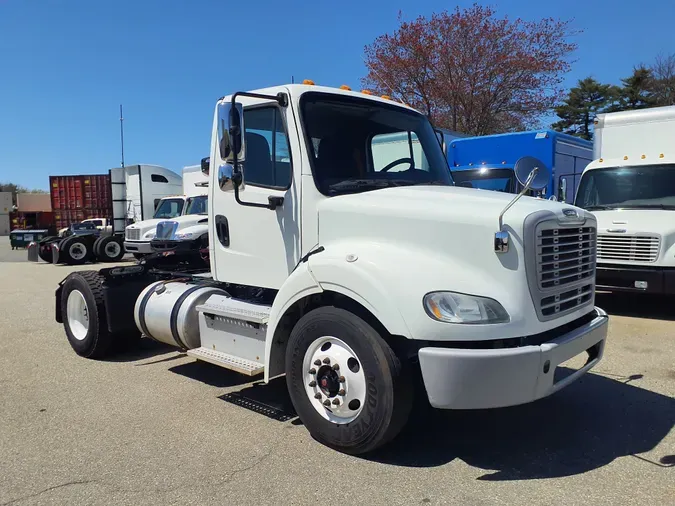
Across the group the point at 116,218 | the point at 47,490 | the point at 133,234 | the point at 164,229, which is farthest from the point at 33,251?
the point at 47,490

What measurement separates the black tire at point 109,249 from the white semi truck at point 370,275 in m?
16.4

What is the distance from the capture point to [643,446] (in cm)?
383

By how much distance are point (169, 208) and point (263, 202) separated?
1375cm

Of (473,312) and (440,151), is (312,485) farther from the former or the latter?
(440,151)

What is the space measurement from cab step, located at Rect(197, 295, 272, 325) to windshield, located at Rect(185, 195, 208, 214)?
32.6ft

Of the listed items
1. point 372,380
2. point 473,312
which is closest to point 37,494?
point 372,380

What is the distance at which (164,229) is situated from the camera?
11734 mm

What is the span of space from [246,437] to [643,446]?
2761 millimetres

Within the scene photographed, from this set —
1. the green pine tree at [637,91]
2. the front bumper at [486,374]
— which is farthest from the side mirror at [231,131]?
the green pine tree at [637,91]

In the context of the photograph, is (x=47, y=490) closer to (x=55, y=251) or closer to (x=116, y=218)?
(x=55, y=251)

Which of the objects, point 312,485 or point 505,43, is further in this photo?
point 505,43

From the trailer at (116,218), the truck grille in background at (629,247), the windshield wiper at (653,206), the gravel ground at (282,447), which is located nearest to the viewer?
the gravel ground at (282,447)

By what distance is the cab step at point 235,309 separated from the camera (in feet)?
14.2

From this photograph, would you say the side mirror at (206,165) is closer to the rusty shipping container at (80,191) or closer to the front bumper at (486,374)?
the front bumper at (486,374)
